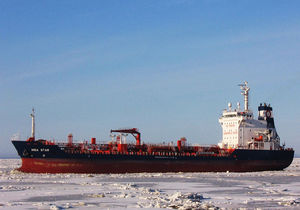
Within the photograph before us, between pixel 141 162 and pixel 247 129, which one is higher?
pixel 247 129

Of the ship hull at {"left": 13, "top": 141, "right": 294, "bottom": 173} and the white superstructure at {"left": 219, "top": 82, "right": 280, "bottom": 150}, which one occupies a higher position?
the white superstructure at {"left": 219, "top": 82, "right": 280, "bottom": 150}

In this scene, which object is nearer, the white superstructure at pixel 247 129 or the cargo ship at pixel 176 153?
the cargo ship at pixel 176 153

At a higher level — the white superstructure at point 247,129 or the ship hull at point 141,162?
the white superstructure at point 247,129

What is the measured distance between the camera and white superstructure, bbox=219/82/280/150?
49125mm

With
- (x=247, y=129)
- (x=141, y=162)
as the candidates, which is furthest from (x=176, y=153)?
(x=247, y=129)

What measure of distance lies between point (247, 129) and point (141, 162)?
573 inches

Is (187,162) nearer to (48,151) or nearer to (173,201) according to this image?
(48,151)

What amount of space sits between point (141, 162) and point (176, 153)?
4.25m

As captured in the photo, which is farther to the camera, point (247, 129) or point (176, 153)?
point (247, 129)

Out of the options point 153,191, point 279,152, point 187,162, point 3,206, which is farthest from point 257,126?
point 3,206

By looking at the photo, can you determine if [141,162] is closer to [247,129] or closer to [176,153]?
[176,153]

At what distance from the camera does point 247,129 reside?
49.5 metres

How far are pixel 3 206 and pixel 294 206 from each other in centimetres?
1223

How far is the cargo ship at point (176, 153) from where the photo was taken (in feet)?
129
